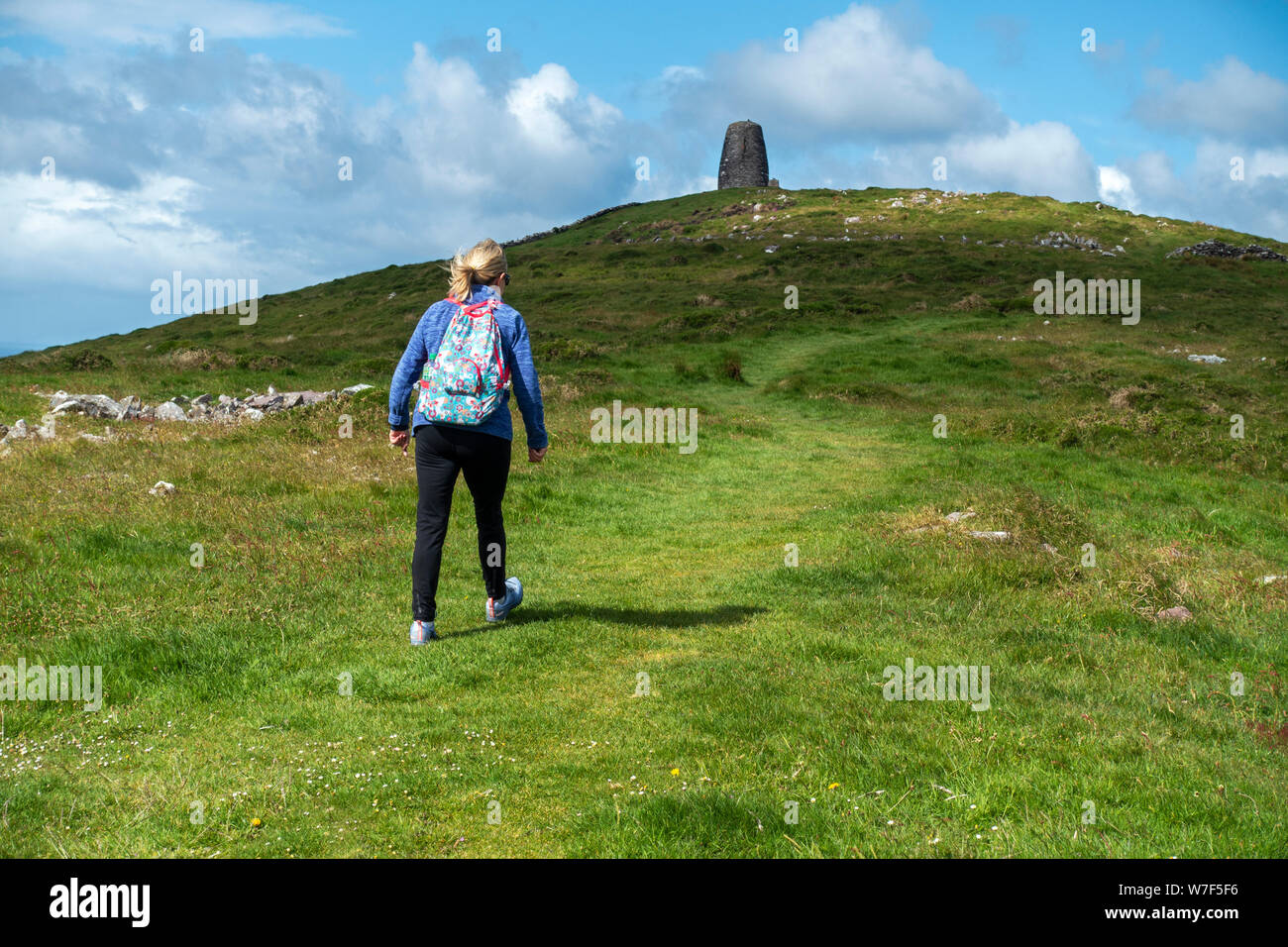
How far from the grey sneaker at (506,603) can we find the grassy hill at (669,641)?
0.26 meters

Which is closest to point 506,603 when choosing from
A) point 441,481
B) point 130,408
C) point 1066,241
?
point 441,481

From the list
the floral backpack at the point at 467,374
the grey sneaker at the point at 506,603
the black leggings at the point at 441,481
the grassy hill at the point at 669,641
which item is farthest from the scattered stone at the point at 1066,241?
the floral backpack at the point at 467,374

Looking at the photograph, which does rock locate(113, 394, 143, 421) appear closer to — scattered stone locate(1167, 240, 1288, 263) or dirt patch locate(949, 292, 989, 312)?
dirt patch locate(949, 292, 989, 312)

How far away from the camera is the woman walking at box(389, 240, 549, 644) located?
704cm

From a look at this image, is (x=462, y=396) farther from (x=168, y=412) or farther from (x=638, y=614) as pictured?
(x=168, y=412)

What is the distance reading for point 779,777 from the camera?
5.00m

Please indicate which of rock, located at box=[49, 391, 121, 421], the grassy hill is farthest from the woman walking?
rock, located at box=[49, 391, 121, 421]

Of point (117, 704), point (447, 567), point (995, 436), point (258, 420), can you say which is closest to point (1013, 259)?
point (995, 436)

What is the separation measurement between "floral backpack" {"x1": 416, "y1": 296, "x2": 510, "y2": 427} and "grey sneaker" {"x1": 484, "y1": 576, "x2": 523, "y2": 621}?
189cm

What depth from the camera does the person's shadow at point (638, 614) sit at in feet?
27.2

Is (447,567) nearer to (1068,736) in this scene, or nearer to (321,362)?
(1068,736)

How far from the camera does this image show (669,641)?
7.81 m

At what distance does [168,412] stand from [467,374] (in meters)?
15.6
